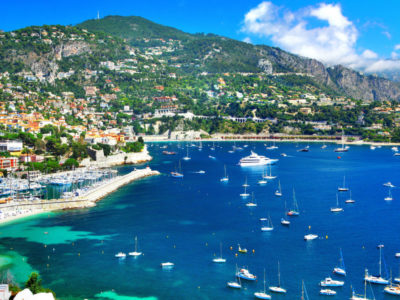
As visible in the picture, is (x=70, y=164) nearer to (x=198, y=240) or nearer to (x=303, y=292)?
(x=198, y=240)

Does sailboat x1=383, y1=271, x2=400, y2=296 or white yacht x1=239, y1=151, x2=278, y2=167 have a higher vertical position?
white yacht x1=239, y1=151, x2=278, y2=167

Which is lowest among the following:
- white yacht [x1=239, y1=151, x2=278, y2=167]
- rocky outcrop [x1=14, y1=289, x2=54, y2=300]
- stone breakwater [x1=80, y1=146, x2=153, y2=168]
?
rocky outcrop [x1=14, y1=289, x2=54, y2=300]

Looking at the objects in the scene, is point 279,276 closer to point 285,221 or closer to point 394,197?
point 285,221

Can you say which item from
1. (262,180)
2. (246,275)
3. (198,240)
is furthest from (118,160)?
(246,275)

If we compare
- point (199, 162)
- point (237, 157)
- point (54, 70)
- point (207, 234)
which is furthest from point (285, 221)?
point (54, 70)

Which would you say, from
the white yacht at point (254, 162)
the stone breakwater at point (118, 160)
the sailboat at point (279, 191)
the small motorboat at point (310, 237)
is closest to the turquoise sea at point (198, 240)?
the small motorboat at point (310, 237)

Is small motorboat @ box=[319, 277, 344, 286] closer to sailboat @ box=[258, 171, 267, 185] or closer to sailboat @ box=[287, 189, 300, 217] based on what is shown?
sailboat @ box=[287, 189, 300, 217]

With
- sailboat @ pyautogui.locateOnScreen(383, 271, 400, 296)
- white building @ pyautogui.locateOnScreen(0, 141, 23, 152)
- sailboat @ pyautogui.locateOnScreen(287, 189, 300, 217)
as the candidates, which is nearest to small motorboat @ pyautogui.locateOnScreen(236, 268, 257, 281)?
sailboat @ pyautogui.locateOnScreen(383, 271, 400, 296)

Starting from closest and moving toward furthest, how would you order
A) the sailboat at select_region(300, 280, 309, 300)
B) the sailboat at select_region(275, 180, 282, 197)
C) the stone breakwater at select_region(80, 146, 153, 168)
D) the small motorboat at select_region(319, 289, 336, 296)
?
the sailboat at select_region(300, 280, 309, 300) → the small motorboat at select_region(319, 289, 336, 296) → the sailboat at select_region(275, 180, 282, 197) → the stone breakwater at select_region(80, 146, 153, 168)

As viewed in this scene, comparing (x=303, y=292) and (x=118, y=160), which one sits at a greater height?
(x=118, y=160)
